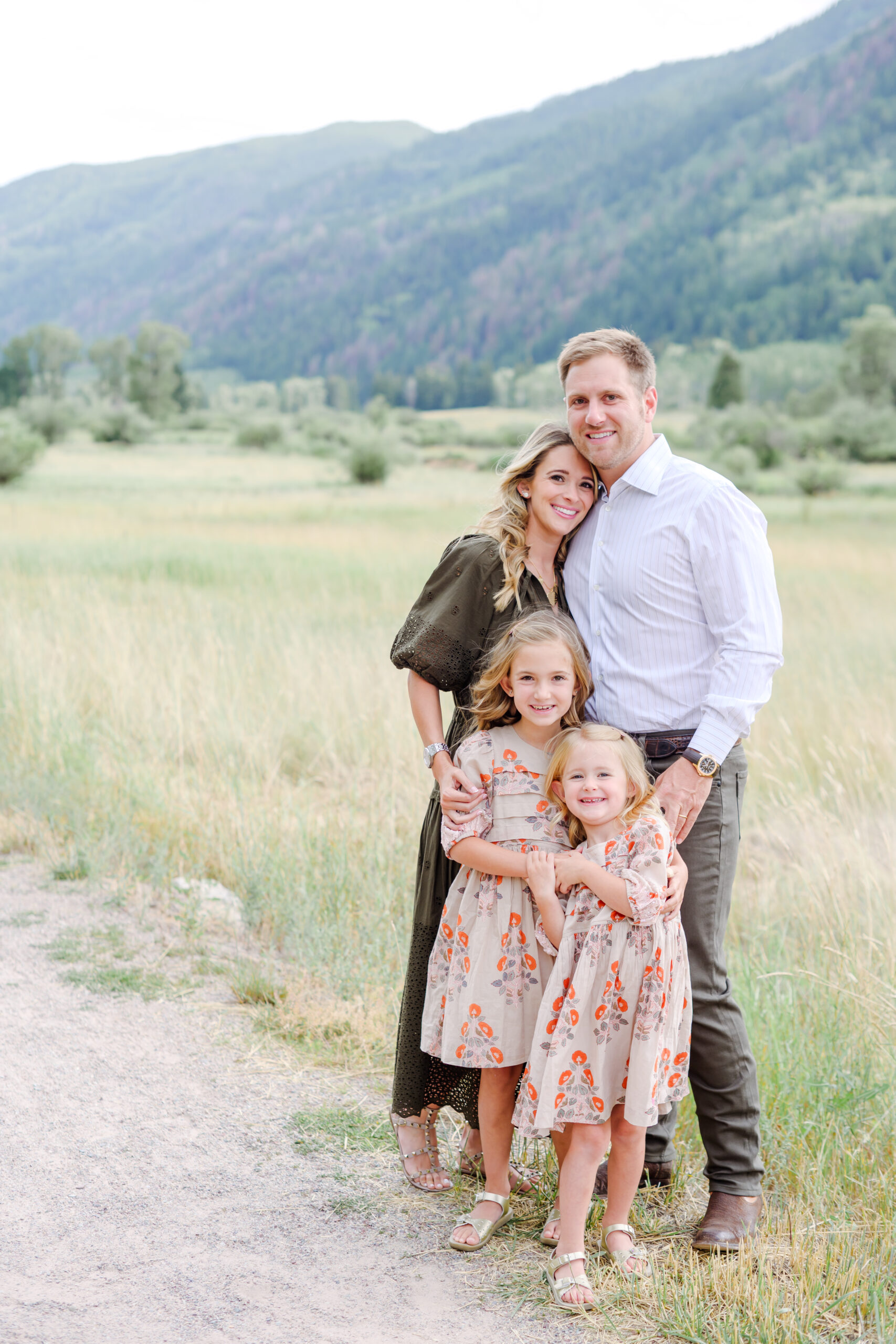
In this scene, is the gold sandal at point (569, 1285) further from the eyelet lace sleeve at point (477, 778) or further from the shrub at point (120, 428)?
the shrub at point (120, 428)

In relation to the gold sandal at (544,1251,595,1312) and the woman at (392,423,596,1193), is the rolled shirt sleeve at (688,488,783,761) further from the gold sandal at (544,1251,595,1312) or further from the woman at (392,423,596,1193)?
the gold sandal at (544,1251,595,1312)

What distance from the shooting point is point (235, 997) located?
4.30 m

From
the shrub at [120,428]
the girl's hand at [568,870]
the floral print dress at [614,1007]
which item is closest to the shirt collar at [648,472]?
the floral print dress at [614,1007]

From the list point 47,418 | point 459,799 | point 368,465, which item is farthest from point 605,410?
point 47,418

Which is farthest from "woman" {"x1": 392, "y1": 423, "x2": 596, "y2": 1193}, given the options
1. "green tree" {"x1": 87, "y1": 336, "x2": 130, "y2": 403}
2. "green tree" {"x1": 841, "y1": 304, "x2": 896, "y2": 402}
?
"green tree" {"x1": 87, "y1": 336, "x2": 130, "y2": 403}

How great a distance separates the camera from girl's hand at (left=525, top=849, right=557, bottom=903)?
2.72 metres

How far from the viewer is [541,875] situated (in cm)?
273

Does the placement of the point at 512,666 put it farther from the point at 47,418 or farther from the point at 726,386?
the point at 726,386

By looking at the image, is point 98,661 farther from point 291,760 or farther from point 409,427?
point 409,427

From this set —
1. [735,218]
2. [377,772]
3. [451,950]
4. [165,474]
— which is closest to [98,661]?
[377,772]

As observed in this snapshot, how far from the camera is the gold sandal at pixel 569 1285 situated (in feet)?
8.41

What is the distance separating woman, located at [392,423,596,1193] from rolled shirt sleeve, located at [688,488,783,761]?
1.16ft

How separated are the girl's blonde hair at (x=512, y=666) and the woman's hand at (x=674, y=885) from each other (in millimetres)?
428

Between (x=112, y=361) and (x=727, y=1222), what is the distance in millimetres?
113132
